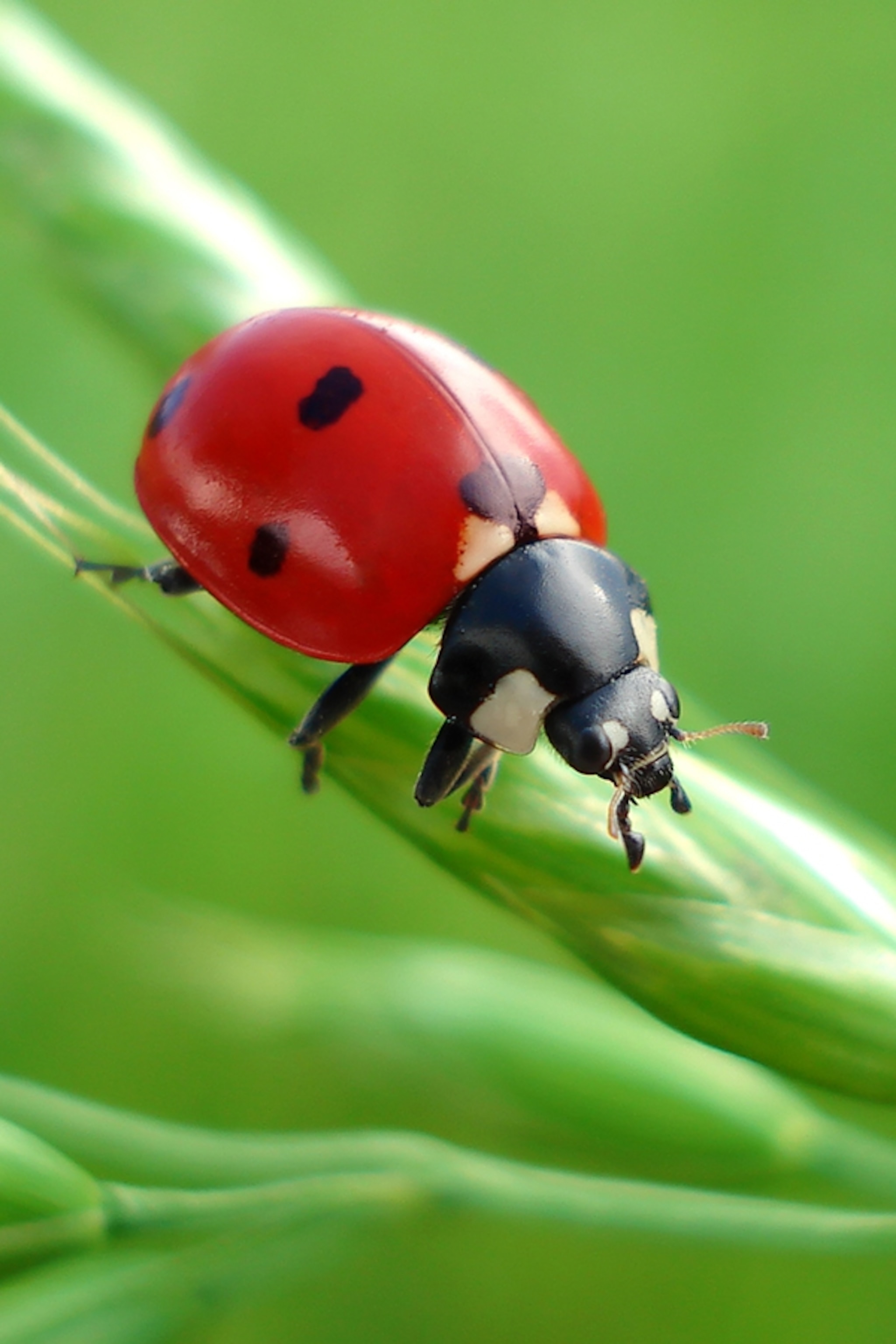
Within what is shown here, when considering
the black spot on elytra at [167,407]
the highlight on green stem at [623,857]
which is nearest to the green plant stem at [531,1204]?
the highlight on green stem at [623,857]

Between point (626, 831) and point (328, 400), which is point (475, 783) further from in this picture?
point (328, 400)

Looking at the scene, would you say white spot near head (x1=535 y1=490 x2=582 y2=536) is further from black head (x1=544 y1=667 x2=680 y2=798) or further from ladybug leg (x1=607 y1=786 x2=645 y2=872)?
ladybug leg (x1=607 y1=786 x2=645 y2=872)

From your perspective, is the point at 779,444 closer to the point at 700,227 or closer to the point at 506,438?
the point at 700,227

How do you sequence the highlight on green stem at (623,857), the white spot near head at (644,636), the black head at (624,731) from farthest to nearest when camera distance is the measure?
1. the white spot near head at (644,636)
2. the black head at (624,731)
3. the highlight on green stem at (623,857)

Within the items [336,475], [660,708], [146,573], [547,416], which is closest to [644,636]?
[660,708]

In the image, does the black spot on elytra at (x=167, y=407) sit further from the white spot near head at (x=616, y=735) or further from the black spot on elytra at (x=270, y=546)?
the white spot near head at (x=616, y=735)

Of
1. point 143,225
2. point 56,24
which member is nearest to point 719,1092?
point 143,225

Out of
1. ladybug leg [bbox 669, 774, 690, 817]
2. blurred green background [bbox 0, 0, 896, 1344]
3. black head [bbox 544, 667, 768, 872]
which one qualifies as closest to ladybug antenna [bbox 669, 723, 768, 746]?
black head [bbox 544, 667, 768, 872]
